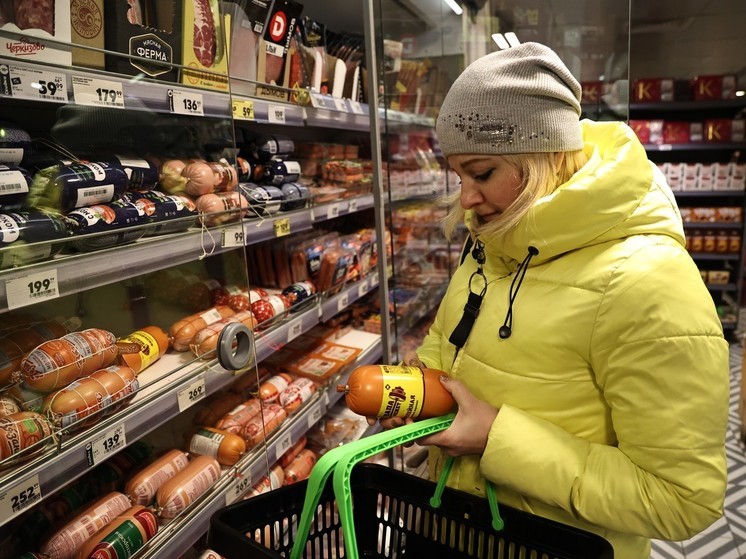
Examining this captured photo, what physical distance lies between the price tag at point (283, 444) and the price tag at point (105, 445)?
Result: 0.71 meters

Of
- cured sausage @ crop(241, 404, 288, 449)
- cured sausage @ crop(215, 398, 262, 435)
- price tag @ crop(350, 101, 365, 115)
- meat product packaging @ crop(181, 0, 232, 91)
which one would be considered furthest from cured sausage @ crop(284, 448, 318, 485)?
price tag @ crop(350, 101, 365, 115)

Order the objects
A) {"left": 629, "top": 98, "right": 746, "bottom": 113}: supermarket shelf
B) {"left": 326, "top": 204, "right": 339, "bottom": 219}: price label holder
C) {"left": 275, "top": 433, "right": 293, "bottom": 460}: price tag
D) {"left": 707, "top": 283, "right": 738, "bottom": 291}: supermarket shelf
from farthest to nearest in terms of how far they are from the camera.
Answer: {"left": 707, "top": 283, "right": 738, "bottom": 291}: supermarket shelf, {"left": 629, "top": 98, "right": 746, "bottom": 113}: supermarket shelf, {"left": 326, "top": 204, "right": 339, "bottom": 219}: price label holder, {"left": 275, "top": 433, "right": 293, "bottom": 460}: price tag

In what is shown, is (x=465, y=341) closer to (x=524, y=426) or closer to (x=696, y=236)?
(x=524, y=426)

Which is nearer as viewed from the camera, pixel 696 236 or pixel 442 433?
pixel 442 433

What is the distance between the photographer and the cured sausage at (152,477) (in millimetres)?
1307

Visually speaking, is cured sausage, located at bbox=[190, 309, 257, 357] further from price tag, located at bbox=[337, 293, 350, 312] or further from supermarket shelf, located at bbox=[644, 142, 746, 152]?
supermarket shelf, located at bbox=[644, 142, 746, 152]

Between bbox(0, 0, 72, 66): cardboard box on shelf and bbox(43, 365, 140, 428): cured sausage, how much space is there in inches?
24.8

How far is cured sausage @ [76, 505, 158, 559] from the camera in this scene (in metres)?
1.10

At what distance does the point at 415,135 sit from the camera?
2.74 metres

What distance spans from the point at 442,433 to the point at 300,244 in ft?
4.60

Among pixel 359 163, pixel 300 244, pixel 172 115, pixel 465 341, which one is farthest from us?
pixel 359 163

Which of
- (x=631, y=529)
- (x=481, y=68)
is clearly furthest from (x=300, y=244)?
(x=631, y=529)

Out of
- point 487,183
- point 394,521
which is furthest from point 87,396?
point 487,183

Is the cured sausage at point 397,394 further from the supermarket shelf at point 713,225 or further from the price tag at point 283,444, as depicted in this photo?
the supermarket shelf at point 713,225
